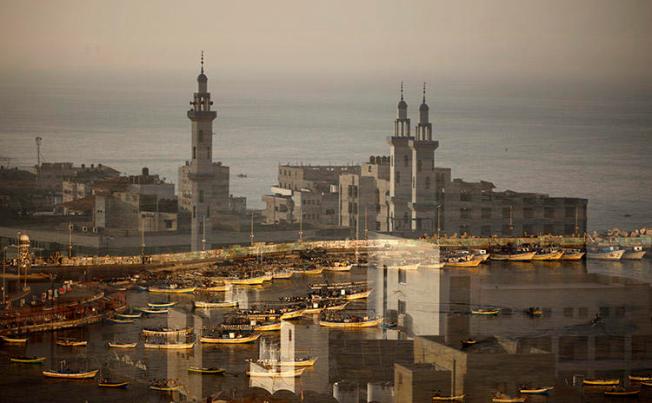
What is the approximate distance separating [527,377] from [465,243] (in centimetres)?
651

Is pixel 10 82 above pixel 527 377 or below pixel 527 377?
above

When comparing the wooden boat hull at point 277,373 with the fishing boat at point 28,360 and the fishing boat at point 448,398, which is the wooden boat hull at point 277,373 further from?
the fishing boat at point 448,398

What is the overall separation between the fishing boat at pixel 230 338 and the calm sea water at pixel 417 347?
108mm

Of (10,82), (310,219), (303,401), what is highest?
(10,82)

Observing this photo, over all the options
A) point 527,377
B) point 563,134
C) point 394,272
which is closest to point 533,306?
point 394,272

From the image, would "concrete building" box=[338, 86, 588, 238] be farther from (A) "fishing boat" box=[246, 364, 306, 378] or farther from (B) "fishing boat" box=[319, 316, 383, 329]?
(A) "fishing boat" box=[246, 364, 306, 378]

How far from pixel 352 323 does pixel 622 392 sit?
2.49 metres

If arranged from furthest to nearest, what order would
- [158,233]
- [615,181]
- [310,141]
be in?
[310,141] → [615,181] → [158,233]

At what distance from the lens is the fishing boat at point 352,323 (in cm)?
996

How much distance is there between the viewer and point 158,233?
532 inches

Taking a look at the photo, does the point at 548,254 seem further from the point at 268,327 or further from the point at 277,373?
the point at 277,373

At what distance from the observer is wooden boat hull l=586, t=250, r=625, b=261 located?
1309 cm

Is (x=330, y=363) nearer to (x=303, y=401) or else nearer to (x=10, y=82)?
(x=303, y=401)

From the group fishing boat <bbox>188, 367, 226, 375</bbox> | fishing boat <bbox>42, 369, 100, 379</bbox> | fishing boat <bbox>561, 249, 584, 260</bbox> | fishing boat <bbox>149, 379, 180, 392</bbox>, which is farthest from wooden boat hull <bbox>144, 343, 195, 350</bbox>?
fishing boat <bbox>561, 249, 584, 260</bbox>
